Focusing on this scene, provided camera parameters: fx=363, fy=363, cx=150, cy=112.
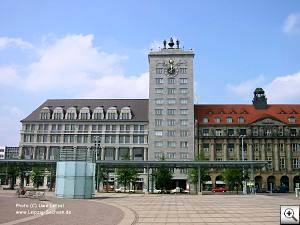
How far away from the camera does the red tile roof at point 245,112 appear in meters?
108

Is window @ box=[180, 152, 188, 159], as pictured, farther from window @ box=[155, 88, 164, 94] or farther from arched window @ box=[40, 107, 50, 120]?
arched window @ box=[40, 107, 50, 120]

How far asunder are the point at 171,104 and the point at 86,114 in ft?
85.3

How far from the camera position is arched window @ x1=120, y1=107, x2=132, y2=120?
359 feet

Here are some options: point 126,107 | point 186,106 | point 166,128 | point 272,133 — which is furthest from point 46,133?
point 272,133

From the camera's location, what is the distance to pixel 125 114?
109938 millimetres

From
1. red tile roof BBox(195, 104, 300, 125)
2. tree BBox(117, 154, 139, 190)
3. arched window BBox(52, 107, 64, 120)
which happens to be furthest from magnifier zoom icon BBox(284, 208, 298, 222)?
arched window BBox(52, 107, 64, 120)

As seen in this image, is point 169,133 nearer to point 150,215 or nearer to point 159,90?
point 159,90

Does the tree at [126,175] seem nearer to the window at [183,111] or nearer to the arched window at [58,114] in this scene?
the window at [183,111]

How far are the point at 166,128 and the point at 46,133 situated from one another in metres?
36.0

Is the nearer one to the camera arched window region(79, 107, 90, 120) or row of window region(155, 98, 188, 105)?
row of window region(155, 98, 188, 105)

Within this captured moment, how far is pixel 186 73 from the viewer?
110 meters

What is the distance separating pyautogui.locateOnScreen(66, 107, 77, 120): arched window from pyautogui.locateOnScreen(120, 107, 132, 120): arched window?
14.3 m

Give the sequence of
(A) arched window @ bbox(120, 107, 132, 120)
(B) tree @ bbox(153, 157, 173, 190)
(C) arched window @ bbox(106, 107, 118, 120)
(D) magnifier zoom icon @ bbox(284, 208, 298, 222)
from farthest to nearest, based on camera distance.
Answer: (C) arched window @ bbox(106, 107, 118, 120) → (A) arched window @ bbox(120, 107, 132, 120) → (B) tree @ bbox(153, 157, 173, 190) → (D) magnifier zoom icon @ bbox(284, 208, 298, 222)

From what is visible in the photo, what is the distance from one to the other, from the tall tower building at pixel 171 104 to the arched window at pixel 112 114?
35.4ft
